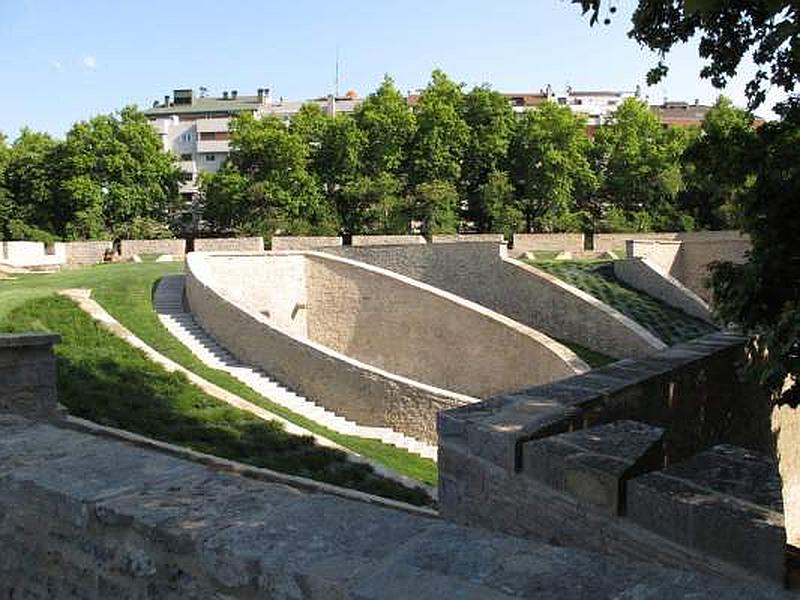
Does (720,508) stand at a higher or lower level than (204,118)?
lower

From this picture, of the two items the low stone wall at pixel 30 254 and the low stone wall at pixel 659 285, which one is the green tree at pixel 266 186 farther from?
the low stone wall at pixel 659 285

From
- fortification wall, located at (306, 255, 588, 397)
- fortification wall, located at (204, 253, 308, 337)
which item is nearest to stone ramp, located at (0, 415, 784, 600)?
fortification wall, located at (306, 255, 588, 397)

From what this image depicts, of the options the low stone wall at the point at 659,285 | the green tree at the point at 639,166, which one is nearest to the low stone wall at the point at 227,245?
the low stone wall at the point at 659,285

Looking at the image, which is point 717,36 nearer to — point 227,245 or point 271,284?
Result: point 271,284

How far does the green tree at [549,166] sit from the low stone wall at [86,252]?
21.4 m

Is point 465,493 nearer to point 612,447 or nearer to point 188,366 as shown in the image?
point 612,447

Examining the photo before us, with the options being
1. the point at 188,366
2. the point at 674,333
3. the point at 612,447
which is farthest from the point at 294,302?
the point at 612,447

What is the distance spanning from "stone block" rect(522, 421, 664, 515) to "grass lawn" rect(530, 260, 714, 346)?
15254 mm

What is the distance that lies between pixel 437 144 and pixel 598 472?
127 feet

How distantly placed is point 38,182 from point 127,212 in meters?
4.77

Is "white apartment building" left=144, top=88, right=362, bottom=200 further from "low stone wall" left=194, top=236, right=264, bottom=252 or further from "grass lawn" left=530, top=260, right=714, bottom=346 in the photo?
"grass lawn" left=530, top=260, right=714, bottom=346

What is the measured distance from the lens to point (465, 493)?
4691mm

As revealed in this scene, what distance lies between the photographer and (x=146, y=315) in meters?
16.9

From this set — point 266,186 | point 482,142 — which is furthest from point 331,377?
point 482,142
